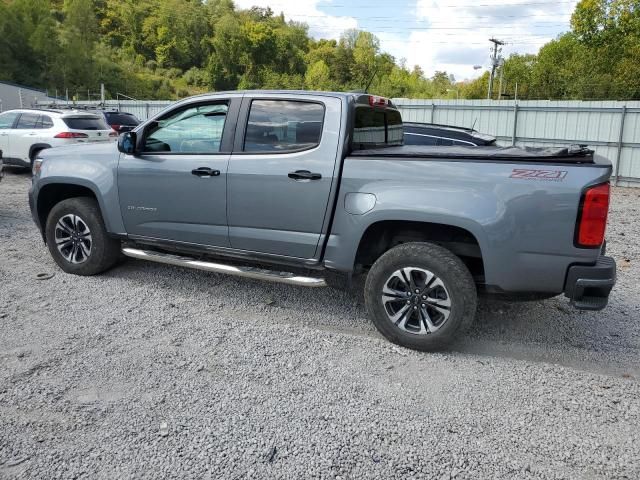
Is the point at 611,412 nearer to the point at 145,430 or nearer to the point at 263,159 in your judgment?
the point at 145,430

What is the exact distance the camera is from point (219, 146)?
462 cm

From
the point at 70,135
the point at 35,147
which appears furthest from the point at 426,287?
the point at 35,147

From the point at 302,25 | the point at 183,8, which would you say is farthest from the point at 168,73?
the point at 302,25

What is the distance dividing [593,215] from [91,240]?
4.41 m

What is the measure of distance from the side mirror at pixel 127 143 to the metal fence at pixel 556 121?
9202mm

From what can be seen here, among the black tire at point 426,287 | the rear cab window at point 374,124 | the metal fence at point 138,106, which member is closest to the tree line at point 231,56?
the metal fence at point 138,106

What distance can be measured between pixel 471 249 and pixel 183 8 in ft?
474

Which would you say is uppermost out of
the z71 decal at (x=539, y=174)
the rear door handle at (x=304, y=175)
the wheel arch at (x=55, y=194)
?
the z71 decal at (x=539, y=174)

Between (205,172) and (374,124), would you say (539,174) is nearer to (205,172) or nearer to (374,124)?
(374,124)

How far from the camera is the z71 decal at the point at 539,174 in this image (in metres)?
3.42

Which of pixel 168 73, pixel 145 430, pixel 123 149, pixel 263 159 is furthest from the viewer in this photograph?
pixel 168 73

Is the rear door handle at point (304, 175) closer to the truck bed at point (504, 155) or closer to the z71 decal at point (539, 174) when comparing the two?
the truck bed at point (504, 155)

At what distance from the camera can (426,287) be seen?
3.88 metres

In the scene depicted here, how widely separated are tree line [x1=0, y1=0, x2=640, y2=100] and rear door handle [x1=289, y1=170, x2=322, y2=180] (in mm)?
26246
